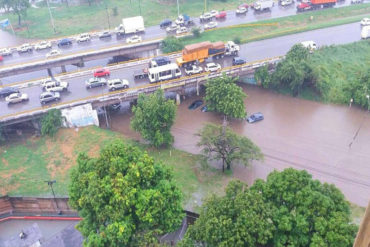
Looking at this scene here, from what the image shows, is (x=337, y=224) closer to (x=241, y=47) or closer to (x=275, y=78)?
(x=275, y=78)

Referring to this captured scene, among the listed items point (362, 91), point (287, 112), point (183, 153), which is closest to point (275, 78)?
point (287, 112)

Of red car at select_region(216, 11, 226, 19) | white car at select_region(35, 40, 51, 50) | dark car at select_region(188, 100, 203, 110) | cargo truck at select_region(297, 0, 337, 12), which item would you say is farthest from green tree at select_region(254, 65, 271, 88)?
white car at select_region(35, 40, 51, 50)

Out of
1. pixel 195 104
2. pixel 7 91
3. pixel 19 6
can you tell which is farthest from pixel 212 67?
pixel 19 6

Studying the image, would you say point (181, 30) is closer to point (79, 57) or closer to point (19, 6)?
point (79, 57)

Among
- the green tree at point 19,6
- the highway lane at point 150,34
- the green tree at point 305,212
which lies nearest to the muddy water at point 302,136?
the green tree at point 305,212

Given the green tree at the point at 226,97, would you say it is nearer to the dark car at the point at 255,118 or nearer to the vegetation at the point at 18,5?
the dark car at the point at 255,118

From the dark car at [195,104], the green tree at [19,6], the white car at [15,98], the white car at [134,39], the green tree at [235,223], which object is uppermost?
the green tree at [19,6]
